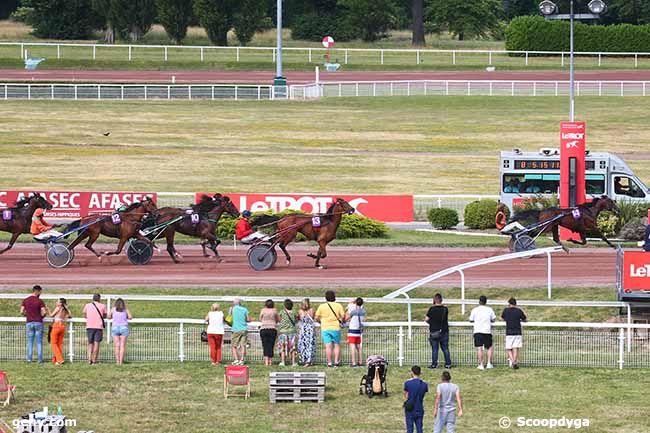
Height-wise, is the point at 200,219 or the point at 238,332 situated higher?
the point at 200,219

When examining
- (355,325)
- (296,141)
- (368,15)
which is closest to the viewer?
(355,325)

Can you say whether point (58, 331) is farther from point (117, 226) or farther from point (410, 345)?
point (117, 226)

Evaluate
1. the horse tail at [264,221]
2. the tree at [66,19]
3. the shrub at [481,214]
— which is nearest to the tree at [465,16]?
the tree at [66,19]

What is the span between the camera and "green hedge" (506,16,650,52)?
81312 millimetres

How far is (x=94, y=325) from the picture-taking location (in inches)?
902

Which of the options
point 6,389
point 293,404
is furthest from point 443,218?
point 6,389

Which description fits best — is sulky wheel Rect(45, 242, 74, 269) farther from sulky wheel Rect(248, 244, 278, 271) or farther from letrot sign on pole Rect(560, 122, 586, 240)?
letrot sign on pole Rect(560, 122, 586, 240)

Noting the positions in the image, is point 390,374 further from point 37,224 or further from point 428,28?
point 428,28

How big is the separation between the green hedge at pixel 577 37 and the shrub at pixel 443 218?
44831mm

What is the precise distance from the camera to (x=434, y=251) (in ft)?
112

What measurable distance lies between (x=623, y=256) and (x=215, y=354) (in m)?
7.25

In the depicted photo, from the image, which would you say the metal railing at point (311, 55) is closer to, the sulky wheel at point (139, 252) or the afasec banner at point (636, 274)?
the sulky wheel at point (139, 252)

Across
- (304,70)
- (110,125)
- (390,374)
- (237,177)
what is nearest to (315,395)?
(390,374)

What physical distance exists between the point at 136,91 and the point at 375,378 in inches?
1821
